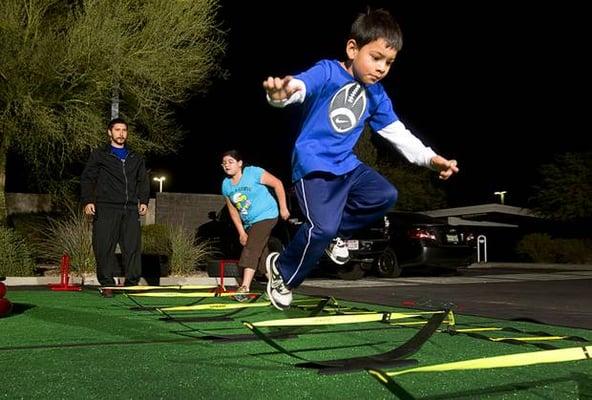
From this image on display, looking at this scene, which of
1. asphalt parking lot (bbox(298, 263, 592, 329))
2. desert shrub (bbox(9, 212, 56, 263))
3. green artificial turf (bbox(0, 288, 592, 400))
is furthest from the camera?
desert shrub (bbox(9, 212, 56, 263))

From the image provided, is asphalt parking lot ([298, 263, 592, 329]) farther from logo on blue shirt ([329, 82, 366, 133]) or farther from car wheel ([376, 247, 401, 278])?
logo on blue shirt ([329, 82, 366, 133])

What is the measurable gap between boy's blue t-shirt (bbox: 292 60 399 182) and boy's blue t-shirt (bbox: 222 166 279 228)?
305 cm

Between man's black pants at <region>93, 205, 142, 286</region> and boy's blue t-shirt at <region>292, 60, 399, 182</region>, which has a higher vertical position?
boy's blue t-shirt at <region>292, 60, 399, 182</region>

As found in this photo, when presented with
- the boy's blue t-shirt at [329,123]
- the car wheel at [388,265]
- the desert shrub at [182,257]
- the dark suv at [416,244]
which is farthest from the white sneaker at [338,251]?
the car wheel at [388,265]

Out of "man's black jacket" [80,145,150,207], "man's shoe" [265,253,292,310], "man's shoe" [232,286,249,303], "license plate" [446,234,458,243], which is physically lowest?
"man's shoe" [232,286,249,303]

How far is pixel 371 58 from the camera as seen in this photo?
12.0 feet

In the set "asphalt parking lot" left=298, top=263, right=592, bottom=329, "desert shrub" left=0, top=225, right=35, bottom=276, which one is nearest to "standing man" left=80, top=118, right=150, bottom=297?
"asphalt parking lot" left=298, top=263, right=592, bottom=329

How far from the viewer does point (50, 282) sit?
9555 mm

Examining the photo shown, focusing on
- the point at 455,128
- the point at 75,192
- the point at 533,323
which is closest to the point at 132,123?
the point at 75,192

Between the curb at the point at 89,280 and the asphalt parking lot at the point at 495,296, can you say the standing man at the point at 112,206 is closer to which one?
the asphalt parking lot at the point at 495,296

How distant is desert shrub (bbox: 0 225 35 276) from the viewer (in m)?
9.84

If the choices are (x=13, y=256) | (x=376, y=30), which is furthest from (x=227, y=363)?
(x=13, y=256)

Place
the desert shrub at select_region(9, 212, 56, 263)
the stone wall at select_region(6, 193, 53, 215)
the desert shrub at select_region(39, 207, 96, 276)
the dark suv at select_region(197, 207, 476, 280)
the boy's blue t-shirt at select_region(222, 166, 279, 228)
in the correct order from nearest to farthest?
the boy's blue t-shirt at select_region(222, 166, 279, 228) → the desert shrub at select_region(39, 207, 96, 276) → the dark suv at select_region(197, 207, 476, 280) → the desert shrub at select_region(9, 212, 56, 263) → the stone wall at select_region(6, 193, 53, 215)

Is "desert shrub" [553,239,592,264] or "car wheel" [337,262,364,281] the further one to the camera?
"desert shrub" [553,239,592,264]
